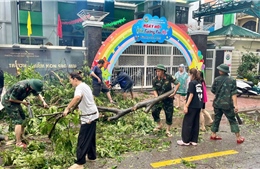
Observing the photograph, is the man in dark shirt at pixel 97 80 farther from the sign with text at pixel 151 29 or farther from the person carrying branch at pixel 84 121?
the person carrying branch at pixel 84 121

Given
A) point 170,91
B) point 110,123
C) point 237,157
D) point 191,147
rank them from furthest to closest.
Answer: point 110,123
point 170,91
point 191,147
point 237,157

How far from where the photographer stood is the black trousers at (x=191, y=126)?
201 inches

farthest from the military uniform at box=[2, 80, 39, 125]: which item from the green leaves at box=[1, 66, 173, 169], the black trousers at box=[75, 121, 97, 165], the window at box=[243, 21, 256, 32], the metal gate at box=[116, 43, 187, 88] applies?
the window at box=[243, 21, 256, 32]

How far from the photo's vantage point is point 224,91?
17.3 ft

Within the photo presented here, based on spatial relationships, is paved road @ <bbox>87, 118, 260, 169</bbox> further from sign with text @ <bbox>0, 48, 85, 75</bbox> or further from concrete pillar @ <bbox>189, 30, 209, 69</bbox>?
concrete pillar @ <bbox>189, 30, 209, 69</bbox>

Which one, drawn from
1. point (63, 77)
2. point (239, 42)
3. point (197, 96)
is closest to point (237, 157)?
point (197, 96)

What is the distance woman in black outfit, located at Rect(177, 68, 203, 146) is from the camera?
5.11m

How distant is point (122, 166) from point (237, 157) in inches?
86.6

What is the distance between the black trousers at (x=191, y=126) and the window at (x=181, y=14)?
58.0ft

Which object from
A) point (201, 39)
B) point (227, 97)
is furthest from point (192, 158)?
point (201, 39)

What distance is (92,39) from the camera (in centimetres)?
1034

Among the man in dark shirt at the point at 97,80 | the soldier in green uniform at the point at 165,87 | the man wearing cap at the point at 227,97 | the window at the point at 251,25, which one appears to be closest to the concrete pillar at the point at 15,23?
the man in dark shirt at the point at 97,80

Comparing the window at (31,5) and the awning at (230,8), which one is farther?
the window at (31,5)

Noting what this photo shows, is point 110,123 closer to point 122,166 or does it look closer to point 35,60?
point 122,166
